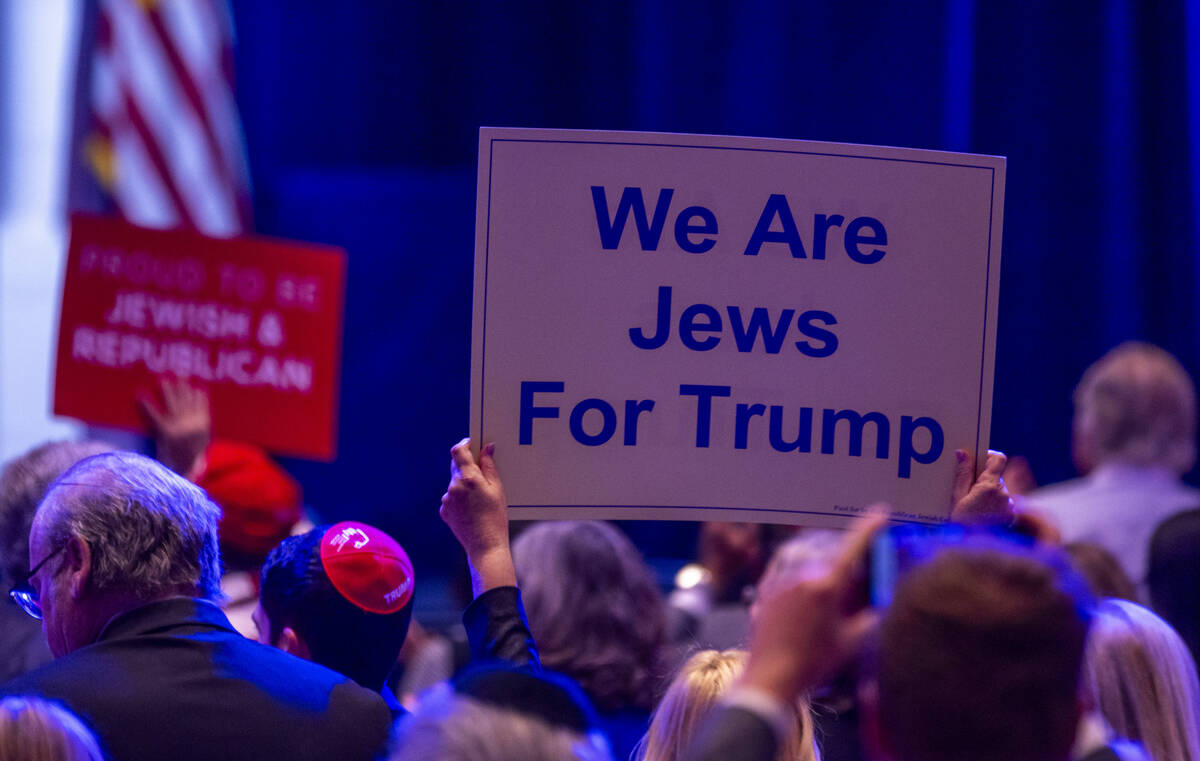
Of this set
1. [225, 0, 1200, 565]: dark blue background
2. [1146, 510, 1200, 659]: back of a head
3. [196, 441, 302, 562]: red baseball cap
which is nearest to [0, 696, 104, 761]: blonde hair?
[196, 441, 302, 562]: red baseball cap

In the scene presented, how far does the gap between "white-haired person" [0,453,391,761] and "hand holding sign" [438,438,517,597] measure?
279 millimetres

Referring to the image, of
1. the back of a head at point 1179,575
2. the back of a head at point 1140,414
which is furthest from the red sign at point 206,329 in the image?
the back of a head at point 1140,414

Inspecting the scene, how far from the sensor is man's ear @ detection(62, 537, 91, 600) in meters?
2.09

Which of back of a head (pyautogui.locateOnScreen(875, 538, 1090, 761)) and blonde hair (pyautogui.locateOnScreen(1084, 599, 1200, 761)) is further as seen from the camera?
blonde hair (pyautogui.locateOnScreen(1084, 599, 1200, 761))

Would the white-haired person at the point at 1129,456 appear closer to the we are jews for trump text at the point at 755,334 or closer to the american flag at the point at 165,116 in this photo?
the we are jews for trump text at the point at 755,334

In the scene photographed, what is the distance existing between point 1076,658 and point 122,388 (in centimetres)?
288

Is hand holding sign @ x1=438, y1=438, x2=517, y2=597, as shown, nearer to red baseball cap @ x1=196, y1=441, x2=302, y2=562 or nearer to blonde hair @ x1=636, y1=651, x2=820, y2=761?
blonde hair @ x1=636, y1=651, x2=820, y2=761

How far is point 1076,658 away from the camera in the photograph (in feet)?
4.21

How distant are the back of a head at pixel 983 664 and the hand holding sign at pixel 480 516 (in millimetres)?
889

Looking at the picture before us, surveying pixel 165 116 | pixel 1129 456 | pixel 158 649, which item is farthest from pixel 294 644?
pixel 165 116

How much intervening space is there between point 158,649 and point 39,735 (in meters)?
0.51

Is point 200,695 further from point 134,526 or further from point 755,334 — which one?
point 755,334

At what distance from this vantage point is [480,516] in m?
2.13

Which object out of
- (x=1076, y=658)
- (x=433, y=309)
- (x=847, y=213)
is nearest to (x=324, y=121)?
(x=433, y=309)
